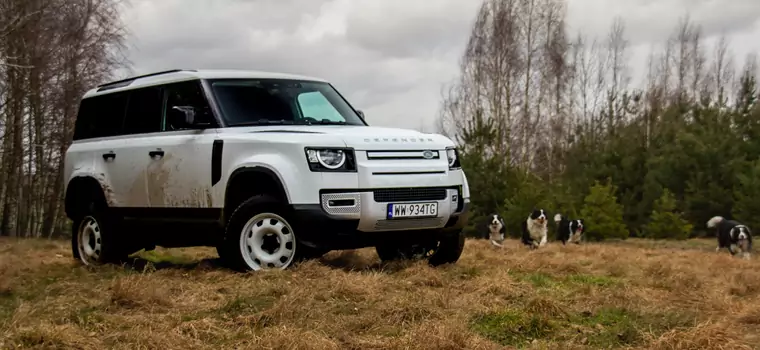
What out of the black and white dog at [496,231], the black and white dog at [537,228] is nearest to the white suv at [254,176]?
the black and white dog at [496,231]

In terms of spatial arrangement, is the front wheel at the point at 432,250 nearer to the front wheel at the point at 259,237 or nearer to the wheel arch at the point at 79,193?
the front wheel at the point at 259,237

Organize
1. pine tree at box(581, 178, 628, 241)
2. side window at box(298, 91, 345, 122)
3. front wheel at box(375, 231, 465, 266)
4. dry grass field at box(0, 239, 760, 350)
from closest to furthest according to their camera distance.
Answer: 1. dry grass field at box(0, 239, 760, 350)
2. front wheel at box(375, 231, 465, 266)
3. side window at box(298, 91, 345, 122)
4. pine tree at box(581, 178, 628, 241)

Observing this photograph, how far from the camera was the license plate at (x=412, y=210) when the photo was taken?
252 inches

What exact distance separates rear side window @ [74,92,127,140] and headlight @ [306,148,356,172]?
9.68 ft

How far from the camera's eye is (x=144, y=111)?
25.9 ft


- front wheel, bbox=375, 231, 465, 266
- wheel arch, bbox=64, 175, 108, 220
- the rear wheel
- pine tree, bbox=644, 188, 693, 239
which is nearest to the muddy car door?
the rear wheel

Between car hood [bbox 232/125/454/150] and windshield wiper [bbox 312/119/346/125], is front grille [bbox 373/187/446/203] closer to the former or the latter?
car hood [bbox 232/125/454/150]

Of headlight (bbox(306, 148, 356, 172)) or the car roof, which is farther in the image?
the car roof

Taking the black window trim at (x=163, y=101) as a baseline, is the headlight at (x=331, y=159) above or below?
below

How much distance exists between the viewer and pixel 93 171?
822cm

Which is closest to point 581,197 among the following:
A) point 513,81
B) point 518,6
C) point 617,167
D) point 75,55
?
point 617,167

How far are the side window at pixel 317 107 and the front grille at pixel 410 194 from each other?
57.3 inches

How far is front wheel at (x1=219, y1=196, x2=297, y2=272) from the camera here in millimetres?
6441

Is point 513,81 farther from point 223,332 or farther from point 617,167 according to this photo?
point 223,332
